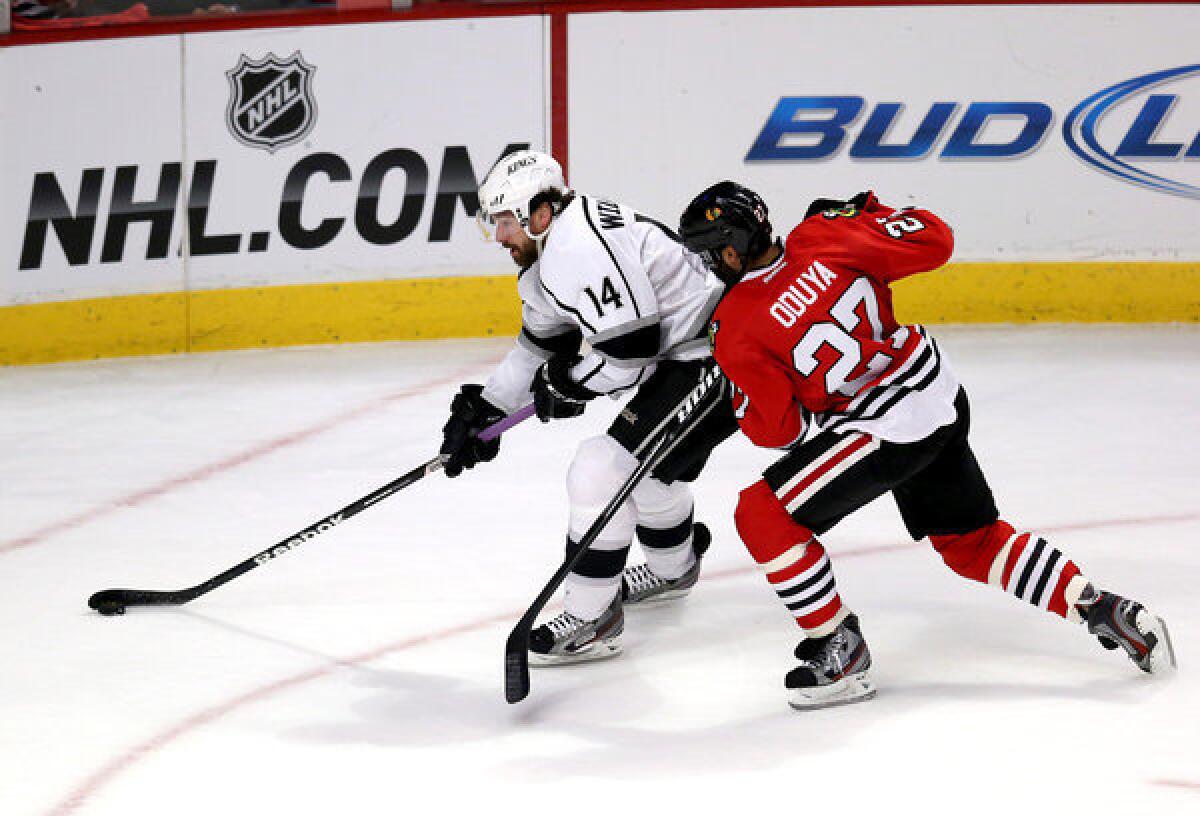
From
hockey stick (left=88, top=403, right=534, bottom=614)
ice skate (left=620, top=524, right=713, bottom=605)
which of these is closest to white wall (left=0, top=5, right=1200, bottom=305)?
hockey stick (left=88, top=403, right=534, bottom=614)

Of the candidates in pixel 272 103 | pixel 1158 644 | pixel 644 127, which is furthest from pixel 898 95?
pixel 1158 644

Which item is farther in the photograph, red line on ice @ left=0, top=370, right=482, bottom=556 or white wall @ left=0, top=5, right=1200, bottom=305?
white wall @ left=0, top=5, right=1200, bottom=305

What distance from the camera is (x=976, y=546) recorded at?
3354mm

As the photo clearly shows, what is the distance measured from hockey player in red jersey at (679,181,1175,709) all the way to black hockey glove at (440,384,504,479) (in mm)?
645

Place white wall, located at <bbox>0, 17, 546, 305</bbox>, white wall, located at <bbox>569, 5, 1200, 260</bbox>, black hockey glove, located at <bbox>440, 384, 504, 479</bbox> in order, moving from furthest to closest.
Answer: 1. white wall, located at <bbox>569, 5, 1200, 260</bbox>
2. white wall, located at <bbox>0, 17, 546, 305</bbox>
3. black hockey glove, located at <bbox>440, 384, 504, 479</bbox>

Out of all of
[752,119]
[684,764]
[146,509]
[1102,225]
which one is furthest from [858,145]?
[684,764]

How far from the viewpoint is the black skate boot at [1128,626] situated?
10.6 ft

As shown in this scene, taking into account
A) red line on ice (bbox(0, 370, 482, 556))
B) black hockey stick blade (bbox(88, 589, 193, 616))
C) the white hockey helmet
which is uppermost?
the white hockey helmet

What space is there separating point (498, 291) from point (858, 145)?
142 cm

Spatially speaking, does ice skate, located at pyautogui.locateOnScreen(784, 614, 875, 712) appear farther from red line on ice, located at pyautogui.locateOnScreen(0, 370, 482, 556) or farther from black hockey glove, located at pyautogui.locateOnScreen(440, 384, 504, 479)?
red line on ice, located at pyautogui.locateOnScreen(0, 370, 482, 556)

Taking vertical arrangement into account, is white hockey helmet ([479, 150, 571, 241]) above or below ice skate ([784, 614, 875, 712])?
above

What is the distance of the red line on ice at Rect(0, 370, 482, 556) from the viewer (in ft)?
15.0

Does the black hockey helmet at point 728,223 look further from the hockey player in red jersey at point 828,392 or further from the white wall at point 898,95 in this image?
the white wall at point 898,95

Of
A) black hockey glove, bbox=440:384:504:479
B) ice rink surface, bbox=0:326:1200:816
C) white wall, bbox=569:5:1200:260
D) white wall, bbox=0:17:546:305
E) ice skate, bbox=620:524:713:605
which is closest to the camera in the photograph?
ice rink surface, bbox=0:326:1200:816
